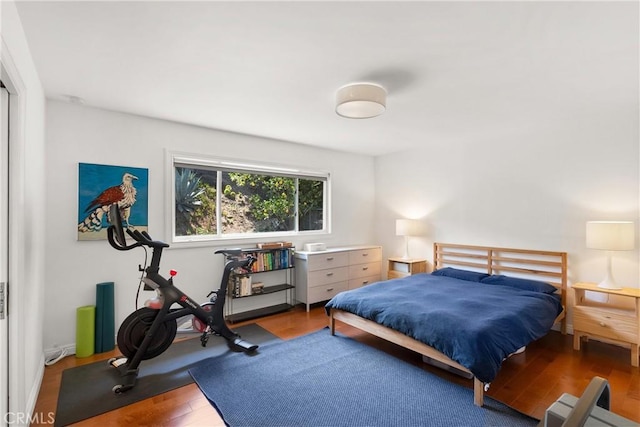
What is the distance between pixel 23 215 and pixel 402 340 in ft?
9.07

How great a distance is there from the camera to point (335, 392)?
88.7 inches

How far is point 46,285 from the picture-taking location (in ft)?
9.19

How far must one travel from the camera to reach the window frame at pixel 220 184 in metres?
3.47

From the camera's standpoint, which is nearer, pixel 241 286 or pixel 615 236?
pixel 615 236

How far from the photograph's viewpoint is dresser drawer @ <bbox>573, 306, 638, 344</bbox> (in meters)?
2.74

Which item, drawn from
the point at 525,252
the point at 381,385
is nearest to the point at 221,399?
the point at 381,385

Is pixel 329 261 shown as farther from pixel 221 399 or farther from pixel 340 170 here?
pixel 221 399

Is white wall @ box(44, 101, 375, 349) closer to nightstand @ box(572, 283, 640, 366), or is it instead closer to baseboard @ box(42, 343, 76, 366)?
baseboard @ box(42, 343, 76, 366)

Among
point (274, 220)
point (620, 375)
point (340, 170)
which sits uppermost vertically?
point (340, 170)

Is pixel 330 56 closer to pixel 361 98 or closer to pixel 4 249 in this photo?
pixel 361 98

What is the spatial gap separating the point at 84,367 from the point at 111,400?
0.70 meters

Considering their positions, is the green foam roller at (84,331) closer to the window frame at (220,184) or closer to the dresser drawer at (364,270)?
the window frame at (220,184)

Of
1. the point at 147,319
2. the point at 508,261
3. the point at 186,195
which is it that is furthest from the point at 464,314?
the point at 186,195

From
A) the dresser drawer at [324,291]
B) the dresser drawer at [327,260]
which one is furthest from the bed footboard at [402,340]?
the dresser drawer at [327,260]
